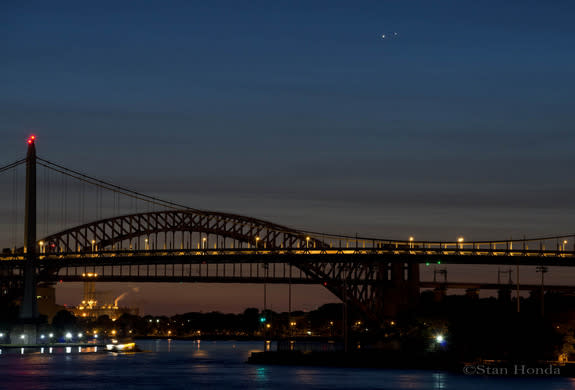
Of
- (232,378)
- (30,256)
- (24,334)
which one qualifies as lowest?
(232,378)

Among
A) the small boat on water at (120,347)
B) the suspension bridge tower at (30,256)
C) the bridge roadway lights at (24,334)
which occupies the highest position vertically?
the suspension bridge tower at (30,256)

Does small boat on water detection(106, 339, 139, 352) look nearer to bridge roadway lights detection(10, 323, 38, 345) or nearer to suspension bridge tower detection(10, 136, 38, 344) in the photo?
bridge roadway lights detection(10, 323, 38, 345)

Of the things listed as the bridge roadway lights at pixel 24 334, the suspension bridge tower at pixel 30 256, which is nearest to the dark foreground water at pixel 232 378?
the suspension bridge tower at pixel 30 256

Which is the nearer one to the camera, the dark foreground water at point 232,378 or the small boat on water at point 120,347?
the dark foreground water at point 232,378

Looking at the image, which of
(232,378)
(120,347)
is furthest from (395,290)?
(232,378)

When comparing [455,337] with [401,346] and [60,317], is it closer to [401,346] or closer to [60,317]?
[401,346]

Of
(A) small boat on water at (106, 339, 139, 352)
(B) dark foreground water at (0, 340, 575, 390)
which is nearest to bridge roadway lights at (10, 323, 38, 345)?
(A) small boat on water at (106, 339, 139, 352)

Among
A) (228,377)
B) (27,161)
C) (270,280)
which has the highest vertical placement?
(27,161)

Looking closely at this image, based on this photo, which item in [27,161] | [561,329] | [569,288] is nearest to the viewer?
[561,329]

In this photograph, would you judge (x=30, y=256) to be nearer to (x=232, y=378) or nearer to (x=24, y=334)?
(x=24, y=334)

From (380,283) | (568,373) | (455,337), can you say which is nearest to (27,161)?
(380,283)

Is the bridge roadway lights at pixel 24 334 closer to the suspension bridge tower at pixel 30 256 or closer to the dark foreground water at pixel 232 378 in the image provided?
the suspension bridge tower at pixel 30 256
